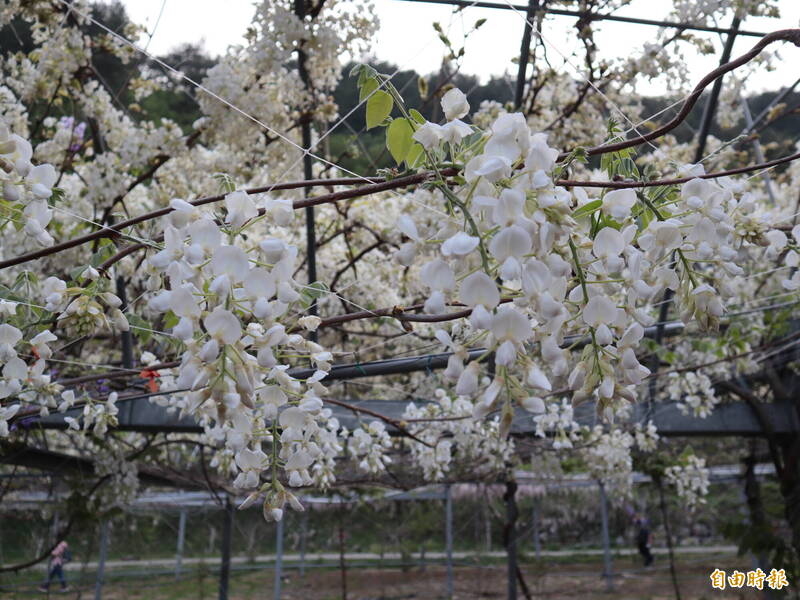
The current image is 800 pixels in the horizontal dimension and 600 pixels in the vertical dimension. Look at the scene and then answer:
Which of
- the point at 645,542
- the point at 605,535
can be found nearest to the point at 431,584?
the point at 605,535

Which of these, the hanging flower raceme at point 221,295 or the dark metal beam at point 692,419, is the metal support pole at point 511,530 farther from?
the hanging flower raceme at point 221,295

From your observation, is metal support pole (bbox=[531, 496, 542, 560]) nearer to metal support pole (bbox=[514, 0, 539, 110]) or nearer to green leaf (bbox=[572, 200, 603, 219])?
metal support pole (bbox=[514, 0, 539, 110])

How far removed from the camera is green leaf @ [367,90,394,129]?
0.74 meters

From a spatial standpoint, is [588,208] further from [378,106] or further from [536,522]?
[536,522]

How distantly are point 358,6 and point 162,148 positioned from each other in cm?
91

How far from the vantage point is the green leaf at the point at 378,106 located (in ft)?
2.42

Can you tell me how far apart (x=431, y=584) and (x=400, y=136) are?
10.8 m

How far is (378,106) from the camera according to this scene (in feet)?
2.43

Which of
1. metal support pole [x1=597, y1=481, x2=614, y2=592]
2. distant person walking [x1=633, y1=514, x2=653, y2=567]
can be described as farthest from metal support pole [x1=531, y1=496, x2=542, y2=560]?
distant person walking [x1=633, y1=514, x2=653, y2=567]

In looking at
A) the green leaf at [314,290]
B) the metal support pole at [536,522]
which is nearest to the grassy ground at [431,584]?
the metal support pole at [536,522]

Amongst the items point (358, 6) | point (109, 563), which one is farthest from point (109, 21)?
point (109, 563)

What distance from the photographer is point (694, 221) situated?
0.75 meters

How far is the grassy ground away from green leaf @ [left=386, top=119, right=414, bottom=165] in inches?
304

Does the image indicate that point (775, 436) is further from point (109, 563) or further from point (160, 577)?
point (109, 563)
